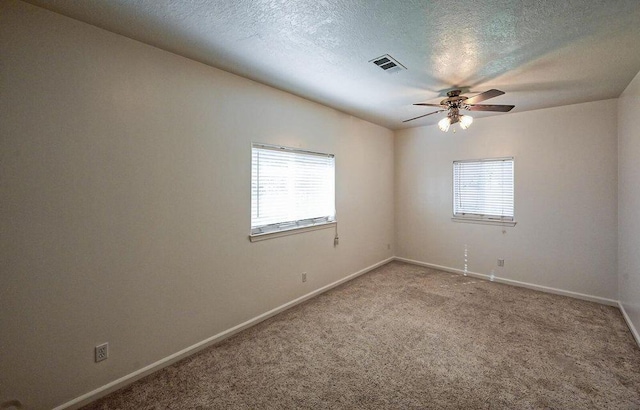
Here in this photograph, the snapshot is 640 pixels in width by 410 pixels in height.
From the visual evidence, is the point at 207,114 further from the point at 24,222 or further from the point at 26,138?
the point at 24,222

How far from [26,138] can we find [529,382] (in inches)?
156

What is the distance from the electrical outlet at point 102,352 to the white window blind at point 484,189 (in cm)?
496

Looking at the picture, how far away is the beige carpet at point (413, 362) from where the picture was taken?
193 cm

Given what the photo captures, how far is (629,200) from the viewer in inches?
117

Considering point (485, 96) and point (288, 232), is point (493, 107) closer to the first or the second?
point (485, 96)

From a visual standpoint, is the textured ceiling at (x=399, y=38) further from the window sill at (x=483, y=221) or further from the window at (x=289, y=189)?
the window sill at (x=483, y=221)

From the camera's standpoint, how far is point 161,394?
6.54 feet

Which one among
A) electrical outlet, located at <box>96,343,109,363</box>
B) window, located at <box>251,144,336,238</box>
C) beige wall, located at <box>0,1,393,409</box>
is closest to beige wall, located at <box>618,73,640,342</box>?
window, located at <box>251,144,336,238</box>

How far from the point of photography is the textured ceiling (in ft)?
5.69

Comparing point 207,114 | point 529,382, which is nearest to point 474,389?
point 529,382

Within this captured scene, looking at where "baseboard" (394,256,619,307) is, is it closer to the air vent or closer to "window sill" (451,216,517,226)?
"window sill" (451,216,517,226)

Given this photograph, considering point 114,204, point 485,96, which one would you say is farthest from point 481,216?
point 114,204

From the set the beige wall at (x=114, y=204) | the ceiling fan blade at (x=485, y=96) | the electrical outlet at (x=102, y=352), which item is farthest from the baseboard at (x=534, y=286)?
the electrical outlet at (x=102, y=352)

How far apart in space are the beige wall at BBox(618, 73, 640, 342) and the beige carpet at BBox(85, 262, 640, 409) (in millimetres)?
375
